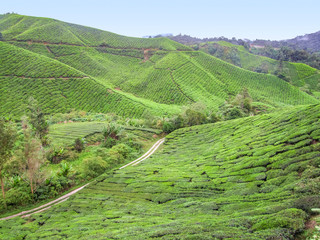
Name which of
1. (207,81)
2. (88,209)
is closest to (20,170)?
(88,209)

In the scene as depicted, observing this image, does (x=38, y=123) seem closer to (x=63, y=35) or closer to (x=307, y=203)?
(x=307, y=203)

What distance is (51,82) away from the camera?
76125mm

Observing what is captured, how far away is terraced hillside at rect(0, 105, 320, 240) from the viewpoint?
11945mm

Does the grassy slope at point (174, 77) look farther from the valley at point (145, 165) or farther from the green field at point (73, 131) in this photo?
the green field at point (73, 131)

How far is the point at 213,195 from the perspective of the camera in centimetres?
1931

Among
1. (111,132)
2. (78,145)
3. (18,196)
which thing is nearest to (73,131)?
(78,145)

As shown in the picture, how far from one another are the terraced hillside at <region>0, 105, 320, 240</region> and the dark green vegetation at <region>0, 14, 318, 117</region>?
39355 millimetres

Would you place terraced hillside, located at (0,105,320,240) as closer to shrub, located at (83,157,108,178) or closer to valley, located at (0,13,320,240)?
valley, located at (0,13,320,240)

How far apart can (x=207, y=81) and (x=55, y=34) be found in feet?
281

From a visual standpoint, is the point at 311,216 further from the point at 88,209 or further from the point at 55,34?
the point at 55,34

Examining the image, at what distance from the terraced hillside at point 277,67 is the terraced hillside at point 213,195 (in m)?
92.1

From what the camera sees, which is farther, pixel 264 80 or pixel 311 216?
pixel 264 80

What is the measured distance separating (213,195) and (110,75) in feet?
297

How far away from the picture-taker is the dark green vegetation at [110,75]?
71.8m
